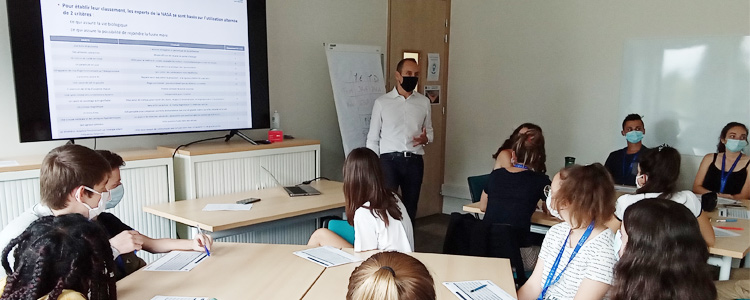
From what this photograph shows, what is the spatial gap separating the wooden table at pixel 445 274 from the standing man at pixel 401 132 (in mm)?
2180

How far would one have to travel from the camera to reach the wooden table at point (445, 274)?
190cm

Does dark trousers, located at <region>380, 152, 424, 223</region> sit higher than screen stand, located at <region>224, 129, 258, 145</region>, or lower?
lower

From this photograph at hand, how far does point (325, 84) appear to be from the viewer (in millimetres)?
4738

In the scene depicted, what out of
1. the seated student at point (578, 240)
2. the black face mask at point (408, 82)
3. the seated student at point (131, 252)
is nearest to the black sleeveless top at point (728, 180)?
the black face mask at point (408, 82)

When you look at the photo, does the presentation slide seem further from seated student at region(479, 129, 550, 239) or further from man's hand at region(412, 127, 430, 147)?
seated student at region(479, 129, 550, 239)

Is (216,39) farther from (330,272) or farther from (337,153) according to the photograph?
(330,272)

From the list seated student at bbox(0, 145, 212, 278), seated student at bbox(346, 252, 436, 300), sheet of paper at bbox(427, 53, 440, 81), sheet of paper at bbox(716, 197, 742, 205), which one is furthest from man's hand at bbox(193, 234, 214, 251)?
sheet of paper at bbox(427, 53, 440, 81)

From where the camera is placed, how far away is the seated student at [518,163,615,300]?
186 centimetres

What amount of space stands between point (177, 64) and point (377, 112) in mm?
1718

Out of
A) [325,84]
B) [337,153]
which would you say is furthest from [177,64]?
[337,153]

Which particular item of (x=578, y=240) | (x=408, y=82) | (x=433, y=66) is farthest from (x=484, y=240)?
(x=433, y=66)

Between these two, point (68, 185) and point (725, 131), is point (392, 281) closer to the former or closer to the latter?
point (68, 185)

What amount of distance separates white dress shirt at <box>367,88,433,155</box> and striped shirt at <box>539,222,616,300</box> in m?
2.47

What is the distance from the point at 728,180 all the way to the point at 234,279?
12.6 feet
